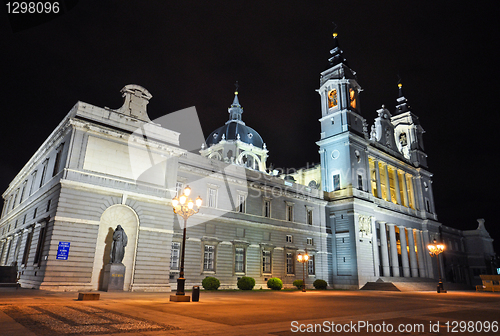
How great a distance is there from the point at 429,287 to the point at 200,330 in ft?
140

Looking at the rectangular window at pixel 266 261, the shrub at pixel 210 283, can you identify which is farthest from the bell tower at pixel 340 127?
the shrub at pixel 210 283

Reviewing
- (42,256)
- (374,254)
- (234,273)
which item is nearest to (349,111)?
(374,254)

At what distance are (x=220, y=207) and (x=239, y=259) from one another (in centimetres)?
523

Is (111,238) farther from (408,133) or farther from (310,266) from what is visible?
(408,133)

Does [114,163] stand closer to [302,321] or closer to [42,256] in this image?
[42,256]

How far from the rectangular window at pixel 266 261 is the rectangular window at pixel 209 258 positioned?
6.18 metres

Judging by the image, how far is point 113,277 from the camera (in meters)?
20.8

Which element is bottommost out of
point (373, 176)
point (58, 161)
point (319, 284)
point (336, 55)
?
point (319, 284)

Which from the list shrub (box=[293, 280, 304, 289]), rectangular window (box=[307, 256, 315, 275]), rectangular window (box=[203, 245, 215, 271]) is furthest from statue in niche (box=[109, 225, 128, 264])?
rectangular window (box=[307, 256, 315, 275])

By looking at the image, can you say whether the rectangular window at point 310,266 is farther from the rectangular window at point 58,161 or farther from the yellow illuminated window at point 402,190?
the rectangular window at point 58,161

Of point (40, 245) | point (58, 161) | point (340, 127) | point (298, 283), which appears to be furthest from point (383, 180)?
point (40, 245)

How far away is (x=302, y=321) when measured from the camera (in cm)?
968

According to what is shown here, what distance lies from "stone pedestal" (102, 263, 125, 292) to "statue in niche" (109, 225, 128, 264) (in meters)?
0.38

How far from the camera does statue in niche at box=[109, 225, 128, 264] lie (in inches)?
838
